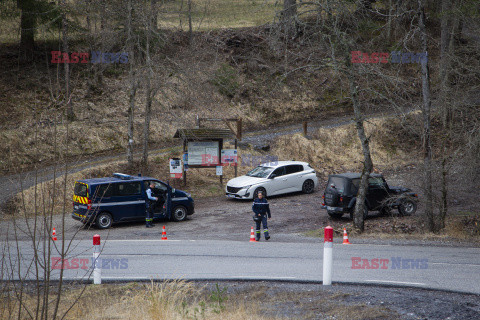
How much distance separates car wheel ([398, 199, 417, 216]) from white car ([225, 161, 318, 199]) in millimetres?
6128

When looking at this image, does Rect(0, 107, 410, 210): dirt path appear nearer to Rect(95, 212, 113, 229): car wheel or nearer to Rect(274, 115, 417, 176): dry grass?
Rect(274, 115, 417, 176): dry grass

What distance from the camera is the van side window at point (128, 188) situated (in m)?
18.4

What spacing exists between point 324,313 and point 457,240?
10.2 m

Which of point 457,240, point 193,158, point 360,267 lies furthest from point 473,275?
point 193,158

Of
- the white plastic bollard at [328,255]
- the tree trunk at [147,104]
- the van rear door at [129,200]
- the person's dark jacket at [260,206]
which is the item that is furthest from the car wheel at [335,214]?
the white plastic bollard at [328,255]

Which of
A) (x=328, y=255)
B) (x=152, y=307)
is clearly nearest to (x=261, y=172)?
(x=328, y=255)

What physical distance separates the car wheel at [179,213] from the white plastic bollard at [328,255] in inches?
453

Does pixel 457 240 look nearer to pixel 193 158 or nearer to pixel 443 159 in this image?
pixel 443 159

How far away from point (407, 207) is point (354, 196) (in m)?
3.14

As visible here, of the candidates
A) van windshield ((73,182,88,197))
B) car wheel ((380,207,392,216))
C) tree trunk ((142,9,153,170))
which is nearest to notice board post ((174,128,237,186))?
tree trunk ((142,9,153,170))

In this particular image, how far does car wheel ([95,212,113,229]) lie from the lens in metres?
17.8

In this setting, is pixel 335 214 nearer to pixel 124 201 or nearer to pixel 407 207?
pixel 407 207

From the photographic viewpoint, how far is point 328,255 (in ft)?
28.2

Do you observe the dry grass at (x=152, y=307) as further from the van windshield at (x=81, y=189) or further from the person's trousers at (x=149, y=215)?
the person's trousers at (x=149, y=215)
